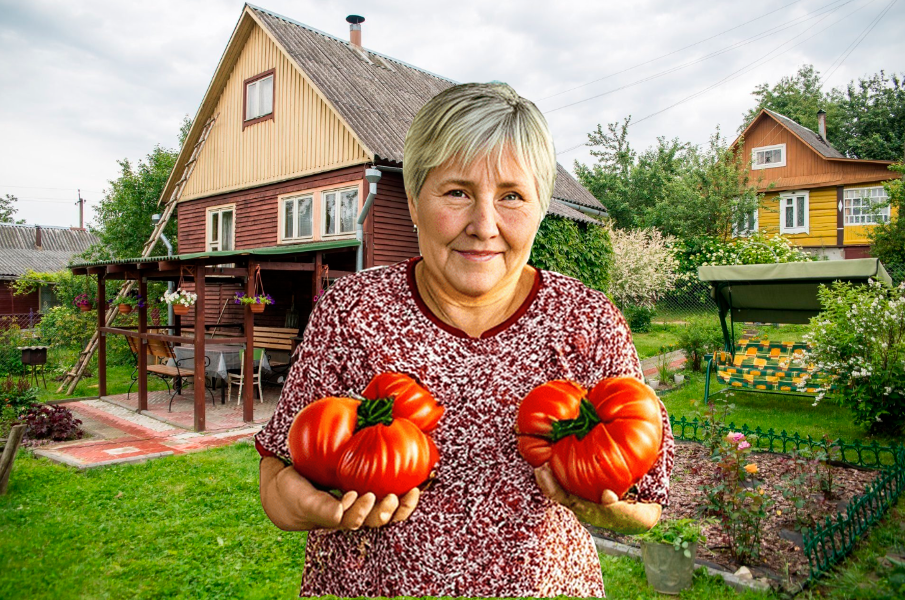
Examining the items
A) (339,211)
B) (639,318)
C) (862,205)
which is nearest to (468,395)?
(339,211)

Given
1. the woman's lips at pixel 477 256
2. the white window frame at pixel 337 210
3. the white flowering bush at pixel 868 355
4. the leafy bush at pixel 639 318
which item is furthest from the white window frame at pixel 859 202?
the woman's lips at pixel 477 256

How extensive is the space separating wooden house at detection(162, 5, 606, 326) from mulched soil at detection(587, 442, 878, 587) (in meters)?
5.77

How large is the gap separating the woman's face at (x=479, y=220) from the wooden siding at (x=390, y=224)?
9.19m

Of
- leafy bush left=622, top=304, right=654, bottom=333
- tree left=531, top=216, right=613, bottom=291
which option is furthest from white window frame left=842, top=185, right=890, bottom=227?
tree left=531, top=216, right=613, bottom=291

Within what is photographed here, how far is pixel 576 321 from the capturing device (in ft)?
3.79

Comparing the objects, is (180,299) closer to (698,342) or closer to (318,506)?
(318,506)

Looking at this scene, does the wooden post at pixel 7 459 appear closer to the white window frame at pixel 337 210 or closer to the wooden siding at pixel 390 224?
the wooden siding at pixel 390 224

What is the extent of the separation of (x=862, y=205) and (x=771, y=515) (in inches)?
806

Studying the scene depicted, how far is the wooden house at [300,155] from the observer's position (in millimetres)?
10617

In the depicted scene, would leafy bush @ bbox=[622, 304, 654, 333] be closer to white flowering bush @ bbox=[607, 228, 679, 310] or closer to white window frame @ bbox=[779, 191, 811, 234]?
white flowering bush @ bbox=[607, 228, 679, 310]

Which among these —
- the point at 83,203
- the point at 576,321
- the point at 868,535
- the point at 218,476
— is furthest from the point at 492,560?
the point at 83,203

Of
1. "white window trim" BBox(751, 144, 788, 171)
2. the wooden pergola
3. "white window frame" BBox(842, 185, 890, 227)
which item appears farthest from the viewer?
"white window trim" BBox(751, 144, 788, 171)

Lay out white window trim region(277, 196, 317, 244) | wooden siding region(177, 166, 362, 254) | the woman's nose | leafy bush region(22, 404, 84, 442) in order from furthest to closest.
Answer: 1. white window trim region(277, 196, 317, 244)
2. wooden siding region(177, 166, 362, 254)
3. leafy bush region(22, 404, 84, 442)
4. the woman's nose

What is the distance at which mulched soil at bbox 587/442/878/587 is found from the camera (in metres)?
3.65
